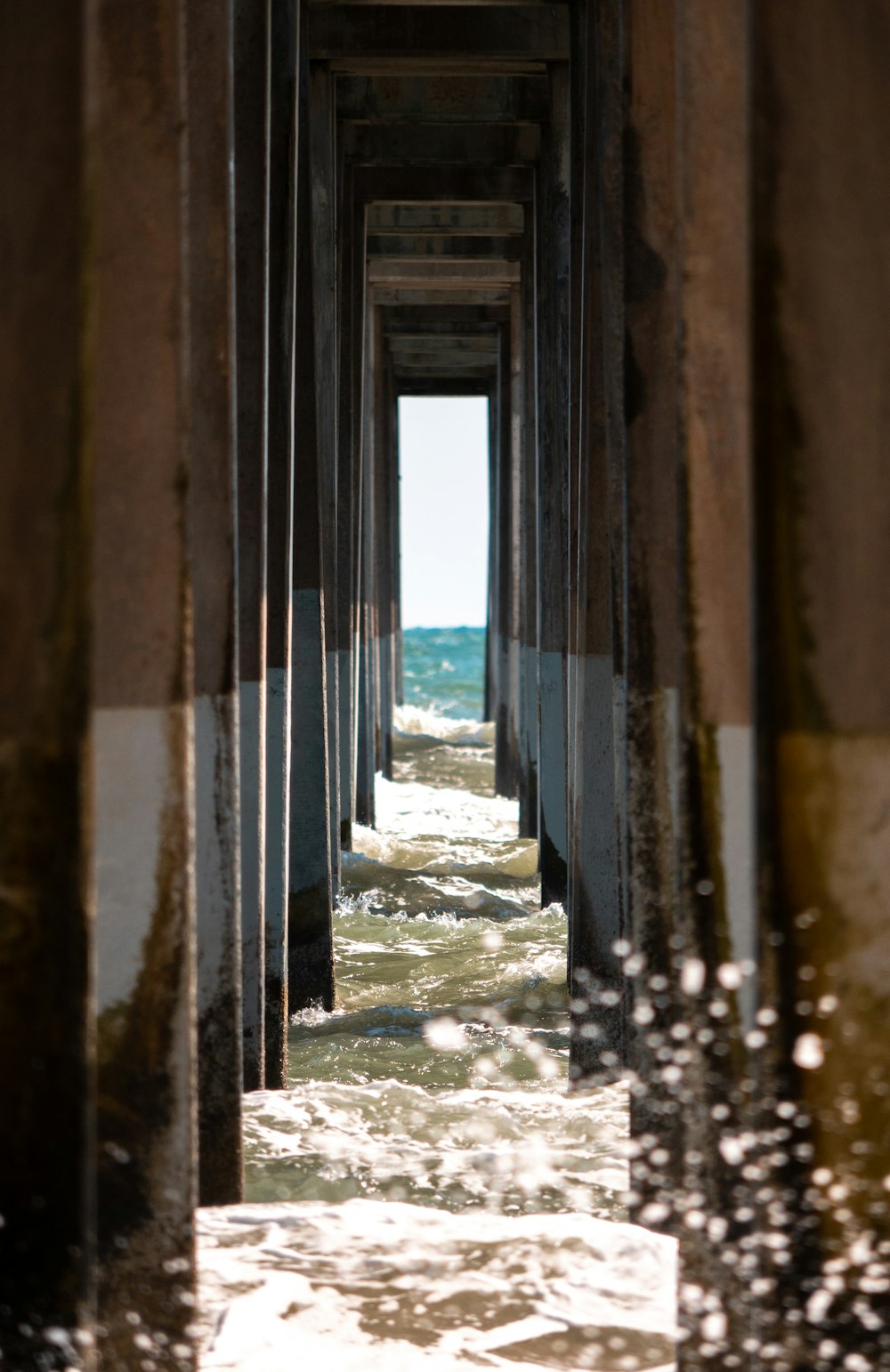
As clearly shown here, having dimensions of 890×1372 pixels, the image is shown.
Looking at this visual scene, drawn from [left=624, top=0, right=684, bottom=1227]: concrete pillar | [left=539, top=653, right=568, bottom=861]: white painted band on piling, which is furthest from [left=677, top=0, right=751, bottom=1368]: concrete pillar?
[left=539, top=653, right=568, bottom=861]: white painted band on piling

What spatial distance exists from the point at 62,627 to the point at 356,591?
9.82 m

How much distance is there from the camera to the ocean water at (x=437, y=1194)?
3.14 m

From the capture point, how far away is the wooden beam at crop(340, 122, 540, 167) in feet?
40.2

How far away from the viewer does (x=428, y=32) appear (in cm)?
1013

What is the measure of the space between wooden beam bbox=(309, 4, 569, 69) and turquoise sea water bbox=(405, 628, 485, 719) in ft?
94.8

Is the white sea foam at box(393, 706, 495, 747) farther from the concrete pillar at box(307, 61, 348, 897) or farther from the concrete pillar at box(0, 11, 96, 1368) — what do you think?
the concrete pillar at box(0, 11, 96, 1368)

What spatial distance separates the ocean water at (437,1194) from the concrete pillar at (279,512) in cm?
44

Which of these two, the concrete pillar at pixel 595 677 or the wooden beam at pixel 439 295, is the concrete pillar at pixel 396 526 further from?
the concrete pillar at pixel 595 677

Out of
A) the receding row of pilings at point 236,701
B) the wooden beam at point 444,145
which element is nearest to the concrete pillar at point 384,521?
the wooden beam at point 444,145

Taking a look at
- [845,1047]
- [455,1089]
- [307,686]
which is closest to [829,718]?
[845,1047]

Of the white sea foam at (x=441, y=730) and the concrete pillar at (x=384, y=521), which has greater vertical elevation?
the concrete pillar at (x=384, y=521)

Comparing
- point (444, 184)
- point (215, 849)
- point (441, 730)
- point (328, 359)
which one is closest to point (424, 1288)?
point (215, 849)

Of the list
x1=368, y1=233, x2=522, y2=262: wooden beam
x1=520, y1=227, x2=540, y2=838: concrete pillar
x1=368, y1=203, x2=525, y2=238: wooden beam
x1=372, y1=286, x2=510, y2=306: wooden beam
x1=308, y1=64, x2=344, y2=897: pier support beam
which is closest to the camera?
x1=308, y1=64, x2=344, y2=897: pier support beam

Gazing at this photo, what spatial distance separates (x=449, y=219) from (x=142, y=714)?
12.9 metres
